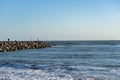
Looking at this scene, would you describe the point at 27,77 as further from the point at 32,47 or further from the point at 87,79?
the point at 32,47

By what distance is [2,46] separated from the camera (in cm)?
6438

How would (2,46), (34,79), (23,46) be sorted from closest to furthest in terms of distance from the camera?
1. (34,79)
2. (2,46)
3. (23,46)

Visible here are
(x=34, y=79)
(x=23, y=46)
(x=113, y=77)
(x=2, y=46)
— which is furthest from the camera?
(x=23, y=46)

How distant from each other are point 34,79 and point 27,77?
35.1 inches

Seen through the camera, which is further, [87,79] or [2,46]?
[2,46]

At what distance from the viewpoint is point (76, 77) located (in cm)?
2158

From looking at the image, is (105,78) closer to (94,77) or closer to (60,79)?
(94,77)

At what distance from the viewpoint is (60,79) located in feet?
68.0

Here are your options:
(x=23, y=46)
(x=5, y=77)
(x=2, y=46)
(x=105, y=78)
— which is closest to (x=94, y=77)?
(x=105, y=78)

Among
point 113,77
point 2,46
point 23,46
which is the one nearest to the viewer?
point 113,77

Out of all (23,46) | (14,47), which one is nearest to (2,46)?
(14,47)

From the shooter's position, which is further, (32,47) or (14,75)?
(32,47)

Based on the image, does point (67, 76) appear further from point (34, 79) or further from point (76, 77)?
point (34, 79)

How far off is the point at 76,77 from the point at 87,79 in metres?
1.05
